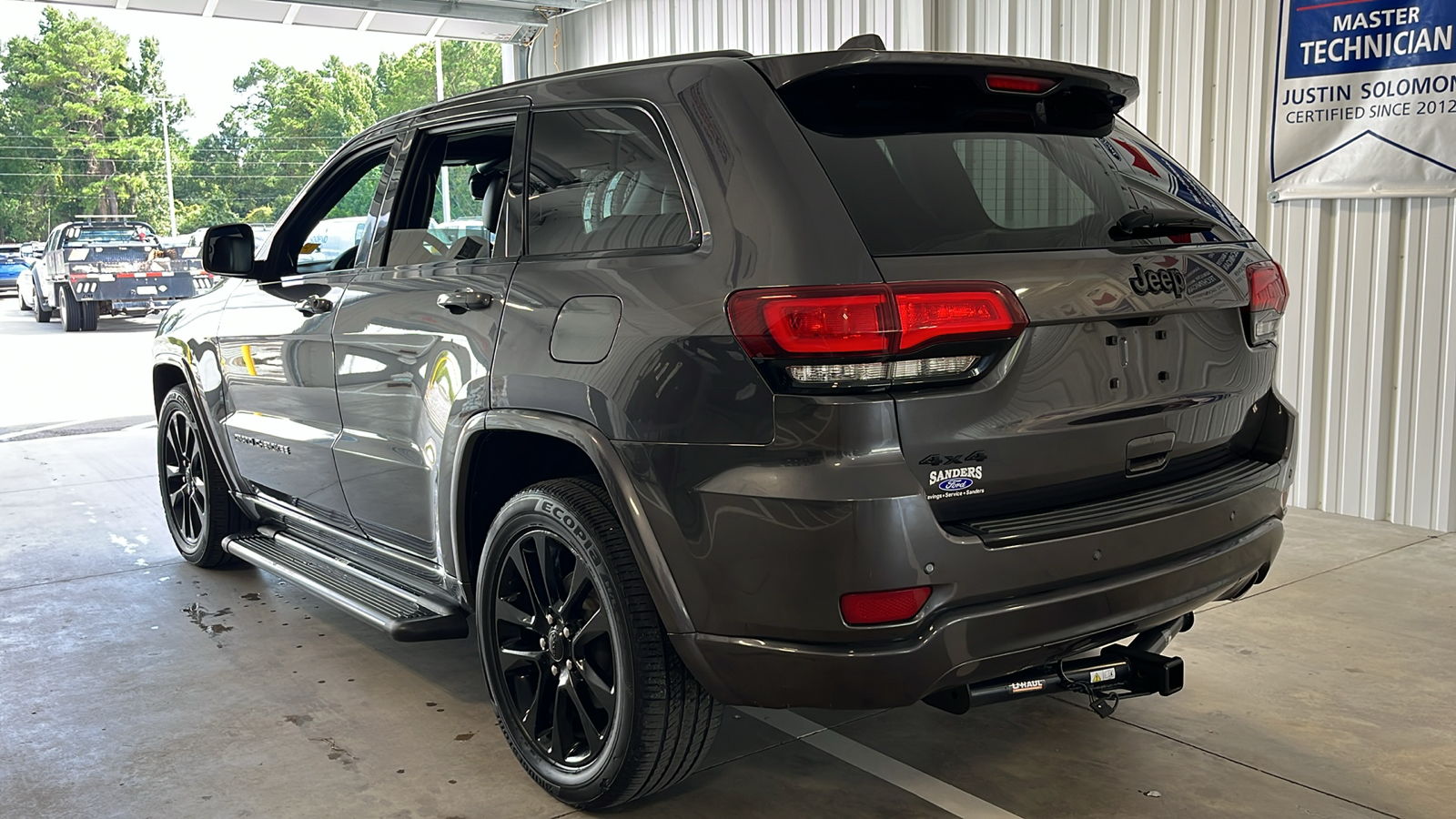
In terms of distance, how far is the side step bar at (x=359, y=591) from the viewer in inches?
128

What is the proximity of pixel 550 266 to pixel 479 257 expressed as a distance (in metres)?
0.39

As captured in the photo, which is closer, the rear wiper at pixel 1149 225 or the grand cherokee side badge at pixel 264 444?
the rear wiper at pixel 1149 225

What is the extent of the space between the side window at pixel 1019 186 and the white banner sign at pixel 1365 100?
11.5ft

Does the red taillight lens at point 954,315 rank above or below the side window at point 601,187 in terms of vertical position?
below

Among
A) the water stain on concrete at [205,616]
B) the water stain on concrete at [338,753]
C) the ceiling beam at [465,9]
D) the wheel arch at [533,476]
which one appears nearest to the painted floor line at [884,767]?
the wheel arch at [533,476]

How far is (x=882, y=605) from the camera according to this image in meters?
2.26

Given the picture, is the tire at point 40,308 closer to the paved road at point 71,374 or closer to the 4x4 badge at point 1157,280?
the paved road at point 71,374

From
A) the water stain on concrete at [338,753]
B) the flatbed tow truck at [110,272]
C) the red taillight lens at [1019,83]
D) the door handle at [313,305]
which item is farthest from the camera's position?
the flatbed tow truck at [110,272]

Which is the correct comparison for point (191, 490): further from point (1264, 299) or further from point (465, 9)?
point (465, 9)

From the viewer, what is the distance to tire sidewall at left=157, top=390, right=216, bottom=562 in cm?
491

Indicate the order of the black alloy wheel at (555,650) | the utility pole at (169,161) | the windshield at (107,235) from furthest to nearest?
the utility pole at (169,161) < the windshield at (107,235) < the black alloy wheel at (555,650)

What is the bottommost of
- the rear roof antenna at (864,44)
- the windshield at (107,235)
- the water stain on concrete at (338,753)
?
the water stain on concrete at (338,753)

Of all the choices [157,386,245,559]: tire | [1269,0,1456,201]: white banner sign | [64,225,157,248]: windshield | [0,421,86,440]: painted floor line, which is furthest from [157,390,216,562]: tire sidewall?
[64,225,157,248]: windshield

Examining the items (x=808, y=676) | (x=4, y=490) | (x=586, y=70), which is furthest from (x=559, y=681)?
(x=4, y=490)
